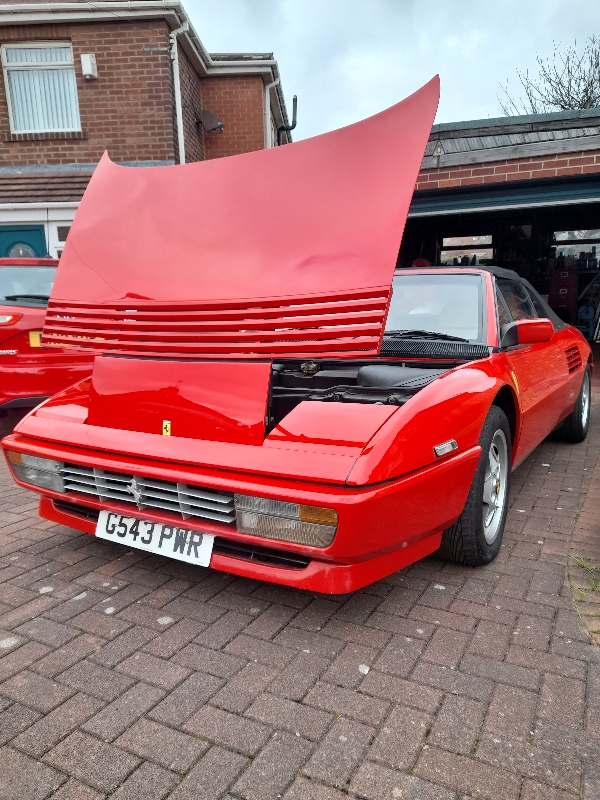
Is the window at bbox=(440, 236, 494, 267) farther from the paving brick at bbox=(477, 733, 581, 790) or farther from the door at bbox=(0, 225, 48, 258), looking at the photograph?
the paving brick at bbox=(477, 733, 581, 790)

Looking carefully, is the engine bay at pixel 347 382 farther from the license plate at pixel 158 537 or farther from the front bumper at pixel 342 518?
the license plate at pixel 158 537

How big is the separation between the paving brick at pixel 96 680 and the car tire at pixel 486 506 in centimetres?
147

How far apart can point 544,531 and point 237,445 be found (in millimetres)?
1930

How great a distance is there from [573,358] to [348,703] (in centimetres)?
360

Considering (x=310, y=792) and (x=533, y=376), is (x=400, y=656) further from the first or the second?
(x=533, y=376)

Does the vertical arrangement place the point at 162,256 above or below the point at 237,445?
above

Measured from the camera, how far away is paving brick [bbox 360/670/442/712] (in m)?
1.83

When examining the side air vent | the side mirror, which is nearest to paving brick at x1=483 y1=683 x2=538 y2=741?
the side mirror

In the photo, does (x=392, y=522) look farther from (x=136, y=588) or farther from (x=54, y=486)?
(x=54, y=486)

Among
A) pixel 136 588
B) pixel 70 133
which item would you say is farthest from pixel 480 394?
pixel 70 133

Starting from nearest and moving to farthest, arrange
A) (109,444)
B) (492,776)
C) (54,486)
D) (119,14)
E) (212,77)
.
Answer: (492,776), (109,444), (54,486), (119,14), (212,77)

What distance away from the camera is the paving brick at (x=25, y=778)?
1495 millimetres

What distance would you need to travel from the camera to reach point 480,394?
8.46 ft

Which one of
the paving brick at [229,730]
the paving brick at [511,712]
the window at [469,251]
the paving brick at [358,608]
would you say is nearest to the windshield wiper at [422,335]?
the paving brick at [358,608]
